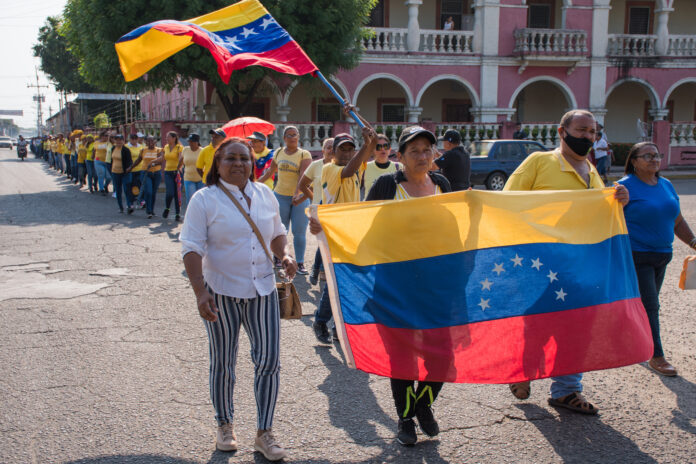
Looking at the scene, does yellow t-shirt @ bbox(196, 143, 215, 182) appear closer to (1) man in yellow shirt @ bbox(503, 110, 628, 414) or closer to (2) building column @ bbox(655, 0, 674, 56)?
(1) man in yellow shirt @ bbox(503, 110, 628, 414)

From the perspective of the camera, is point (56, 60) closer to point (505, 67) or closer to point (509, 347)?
point (505, 67)

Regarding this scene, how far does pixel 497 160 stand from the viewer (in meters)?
18.1

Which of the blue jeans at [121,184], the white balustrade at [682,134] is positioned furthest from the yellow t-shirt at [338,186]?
the white balustrade at [682,134]

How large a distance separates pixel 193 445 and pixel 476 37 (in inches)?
935

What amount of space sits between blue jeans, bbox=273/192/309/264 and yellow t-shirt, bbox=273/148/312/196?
0.34 ft

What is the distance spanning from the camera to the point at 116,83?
19297mm

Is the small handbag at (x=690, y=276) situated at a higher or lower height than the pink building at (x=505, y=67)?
lower

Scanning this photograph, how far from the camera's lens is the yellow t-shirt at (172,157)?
12.7 m

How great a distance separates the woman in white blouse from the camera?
3430mm

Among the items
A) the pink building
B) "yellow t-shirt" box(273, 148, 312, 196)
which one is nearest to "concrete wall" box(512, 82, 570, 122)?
the pink building

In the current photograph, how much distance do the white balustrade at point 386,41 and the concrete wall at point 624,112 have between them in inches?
422

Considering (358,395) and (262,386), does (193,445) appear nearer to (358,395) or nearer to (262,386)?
(262,386)

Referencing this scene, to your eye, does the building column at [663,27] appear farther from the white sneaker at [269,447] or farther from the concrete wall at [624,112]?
the white sneaker at [269,447]

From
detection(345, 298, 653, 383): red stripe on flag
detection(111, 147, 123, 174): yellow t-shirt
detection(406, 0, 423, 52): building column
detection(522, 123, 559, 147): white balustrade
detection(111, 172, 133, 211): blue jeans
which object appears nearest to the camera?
detection(345, 298, 653, 383): red stripe on flag
